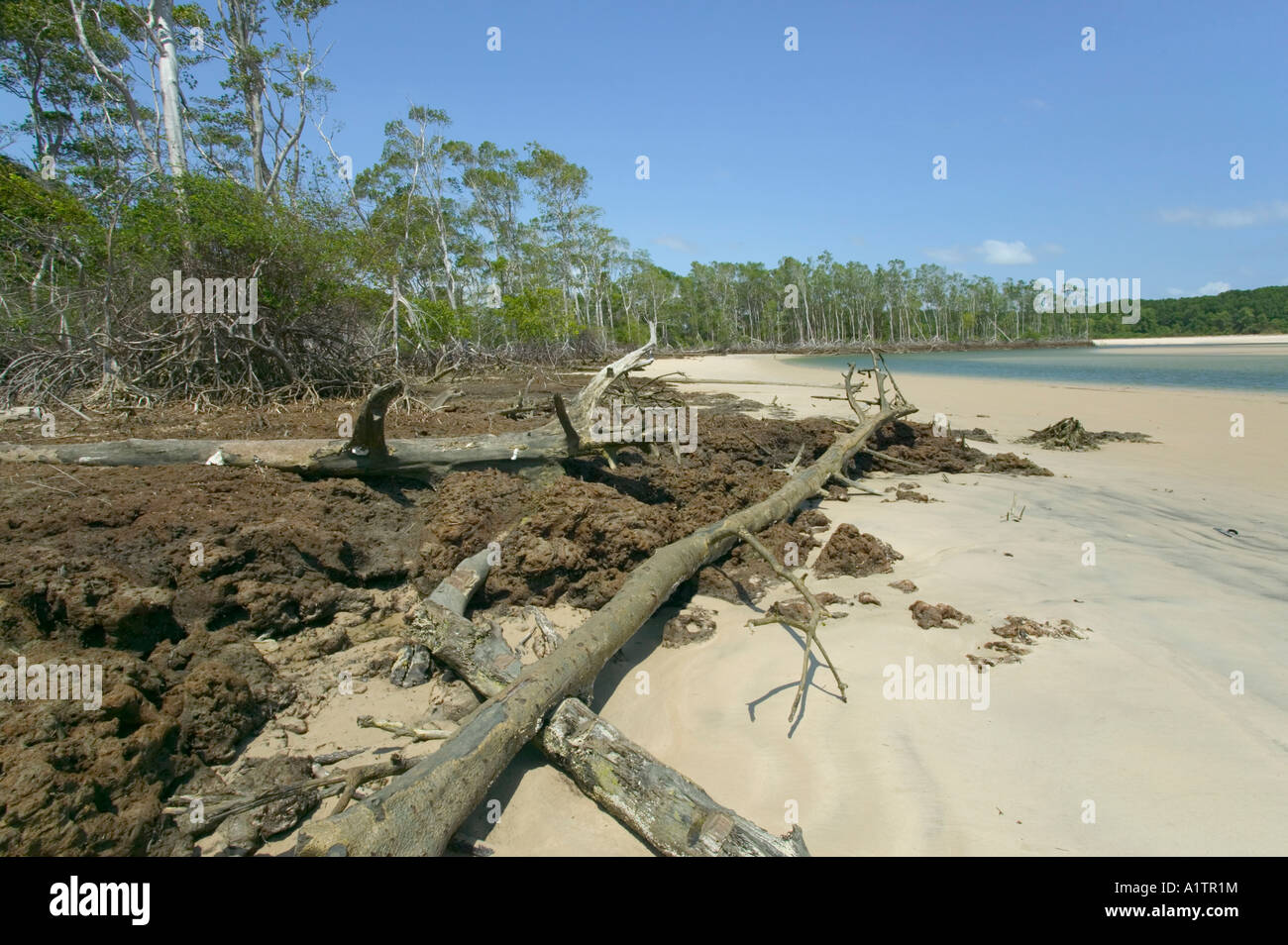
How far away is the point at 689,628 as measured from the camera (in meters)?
4.25

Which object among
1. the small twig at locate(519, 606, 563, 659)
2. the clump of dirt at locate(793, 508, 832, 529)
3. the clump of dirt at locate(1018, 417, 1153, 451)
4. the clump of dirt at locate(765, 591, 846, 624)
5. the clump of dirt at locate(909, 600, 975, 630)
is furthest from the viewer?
the clump of dirt at locate(1018, 417, 1153, 451)

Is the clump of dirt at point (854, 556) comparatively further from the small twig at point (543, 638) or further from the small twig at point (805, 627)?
the small twig at point (543, 638)

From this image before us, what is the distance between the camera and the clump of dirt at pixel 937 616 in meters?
4.05

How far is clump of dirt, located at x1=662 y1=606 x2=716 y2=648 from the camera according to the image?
13.4 ft

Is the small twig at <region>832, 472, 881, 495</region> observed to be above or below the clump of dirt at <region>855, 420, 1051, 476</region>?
below

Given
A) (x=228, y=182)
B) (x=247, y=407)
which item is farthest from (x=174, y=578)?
(x=228, y=182)

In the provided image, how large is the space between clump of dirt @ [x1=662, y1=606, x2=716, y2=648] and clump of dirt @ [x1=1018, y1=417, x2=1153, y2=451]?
9.04 metres

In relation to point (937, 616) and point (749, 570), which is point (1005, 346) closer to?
point (749, 570)

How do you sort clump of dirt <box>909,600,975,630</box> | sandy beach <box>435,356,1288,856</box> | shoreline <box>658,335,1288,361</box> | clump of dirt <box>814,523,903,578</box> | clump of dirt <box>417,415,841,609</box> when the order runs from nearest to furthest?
1. sandy beach <box>435,356,1288,856</box>
2. clump of dirt <box>909,600,975,630</box>
3. clump of dirt <box>417,415,841,609</box>
4. clump of dirt <box>814,523,903,578</box>
5. shoreline <box>658,335,1288,361</box>

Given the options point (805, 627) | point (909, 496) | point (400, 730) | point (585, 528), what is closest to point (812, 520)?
point (909, 496)

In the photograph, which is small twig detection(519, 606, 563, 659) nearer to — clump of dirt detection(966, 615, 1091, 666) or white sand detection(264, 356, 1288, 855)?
white sand detection(264, 356, 1288, 855)

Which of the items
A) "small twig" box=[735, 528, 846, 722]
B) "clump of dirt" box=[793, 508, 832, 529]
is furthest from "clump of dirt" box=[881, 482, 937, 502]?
"small twig" box=[735, 528, 846, 722]

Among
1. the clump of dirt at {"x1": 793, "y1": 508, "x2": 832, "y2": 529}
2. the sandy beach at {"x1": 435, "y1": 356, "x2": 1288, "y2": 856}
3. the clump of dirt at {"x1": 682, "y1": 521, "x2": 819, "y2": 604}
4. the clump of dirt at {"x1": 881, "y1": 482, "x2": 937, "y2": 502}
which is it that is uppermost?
the clump of dirt at {"x1": 881, "y1": 482, "x2": 937, "y2": 502}

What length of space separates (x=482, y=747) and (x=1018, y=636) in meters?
3.34
